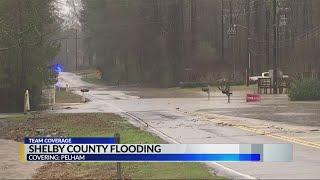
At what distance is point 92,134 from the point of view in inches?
807

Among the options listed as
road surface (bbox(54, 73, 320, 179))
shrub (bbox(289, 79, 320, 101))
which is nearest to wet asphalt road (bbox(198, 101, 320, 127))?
road surface (bbox(54, 73, 320, 179))

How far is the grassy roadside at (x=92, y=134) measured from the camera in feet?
36.9

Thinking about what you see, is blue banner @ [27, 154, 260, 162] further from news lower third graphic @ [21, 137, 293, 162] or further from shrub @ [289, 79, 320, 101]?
shrub @ [289, 79, 320, 101]

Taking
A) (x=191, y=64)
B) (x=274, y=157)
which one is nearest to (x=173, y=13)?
(x=191, y=64)

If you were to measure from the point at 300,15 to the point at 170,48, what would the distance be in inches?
824

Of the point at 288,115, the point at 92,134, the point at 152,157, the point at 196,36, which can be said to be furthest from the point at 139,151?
the point at 196,36

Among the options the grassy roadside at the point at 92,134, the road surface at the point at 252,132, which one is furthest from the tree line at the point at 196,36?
the grassy roadside at the point at 92,134

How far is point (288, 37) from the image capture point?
3135 inches

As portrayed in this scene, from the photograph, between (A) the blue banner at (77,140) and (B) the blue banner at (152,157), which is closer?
(B) the blue banner at (152,157)

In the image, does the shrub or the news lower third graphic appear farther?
the shrub

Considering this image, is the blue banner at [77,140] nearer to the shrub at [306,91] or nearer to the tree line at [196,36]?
the shrub at [306,91]

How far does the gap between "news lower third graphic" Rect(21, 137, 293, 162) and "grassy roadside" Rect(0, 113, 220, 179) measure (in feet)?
4.01

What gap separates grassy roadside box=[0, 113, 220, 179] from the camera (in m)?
11.3

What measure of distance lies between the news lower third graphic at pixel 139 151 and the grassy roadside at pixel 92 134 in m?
1.22
